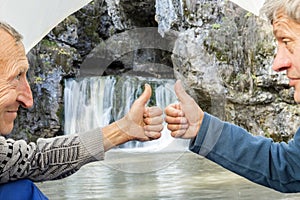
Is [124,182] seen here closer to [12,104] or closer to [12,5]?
[12,5]

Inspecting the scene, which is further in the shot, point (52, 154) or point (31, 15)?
point (31, 15)

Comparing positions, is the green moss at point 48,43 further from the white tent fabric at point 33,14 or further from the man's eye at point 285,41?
the man's eye at point 285,41

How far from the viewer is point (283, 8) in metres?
1.11

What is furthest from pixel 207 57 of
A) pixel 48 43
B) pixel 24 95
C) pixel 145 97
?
pixel 24 95

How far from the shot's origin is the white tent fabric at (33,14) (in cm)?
249

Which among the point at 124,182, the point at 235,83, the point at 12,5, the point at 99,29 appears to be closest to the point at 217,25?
the point at 235,83

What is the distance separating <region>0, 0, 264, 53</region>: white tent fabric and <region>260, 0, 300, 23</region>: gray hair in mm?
1404

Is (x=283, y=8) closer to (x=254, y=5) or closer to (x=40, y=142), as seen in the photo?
(x=40, y=142)

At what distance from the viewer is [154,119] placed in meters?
1.27

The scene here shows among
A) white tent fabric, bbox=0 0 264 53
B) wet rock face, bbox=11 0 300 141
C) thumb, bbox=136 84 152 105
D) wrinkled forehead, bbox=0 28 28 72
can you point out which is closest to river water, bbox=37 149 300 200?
wet rock face, bbox=11 0 300 141

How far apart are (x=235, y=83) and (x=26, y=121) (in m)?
3.83

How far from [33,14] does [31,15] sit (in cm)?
1

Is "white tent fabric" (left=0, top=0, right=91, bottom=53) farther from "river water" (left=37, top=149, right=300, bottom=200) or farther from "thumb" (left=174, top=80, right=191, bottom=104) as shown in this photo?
"river water" (left=37, top=149, right=300, bottom=200)

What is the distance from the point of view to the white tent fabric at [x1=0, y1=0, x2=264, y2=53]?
249 centimetres
